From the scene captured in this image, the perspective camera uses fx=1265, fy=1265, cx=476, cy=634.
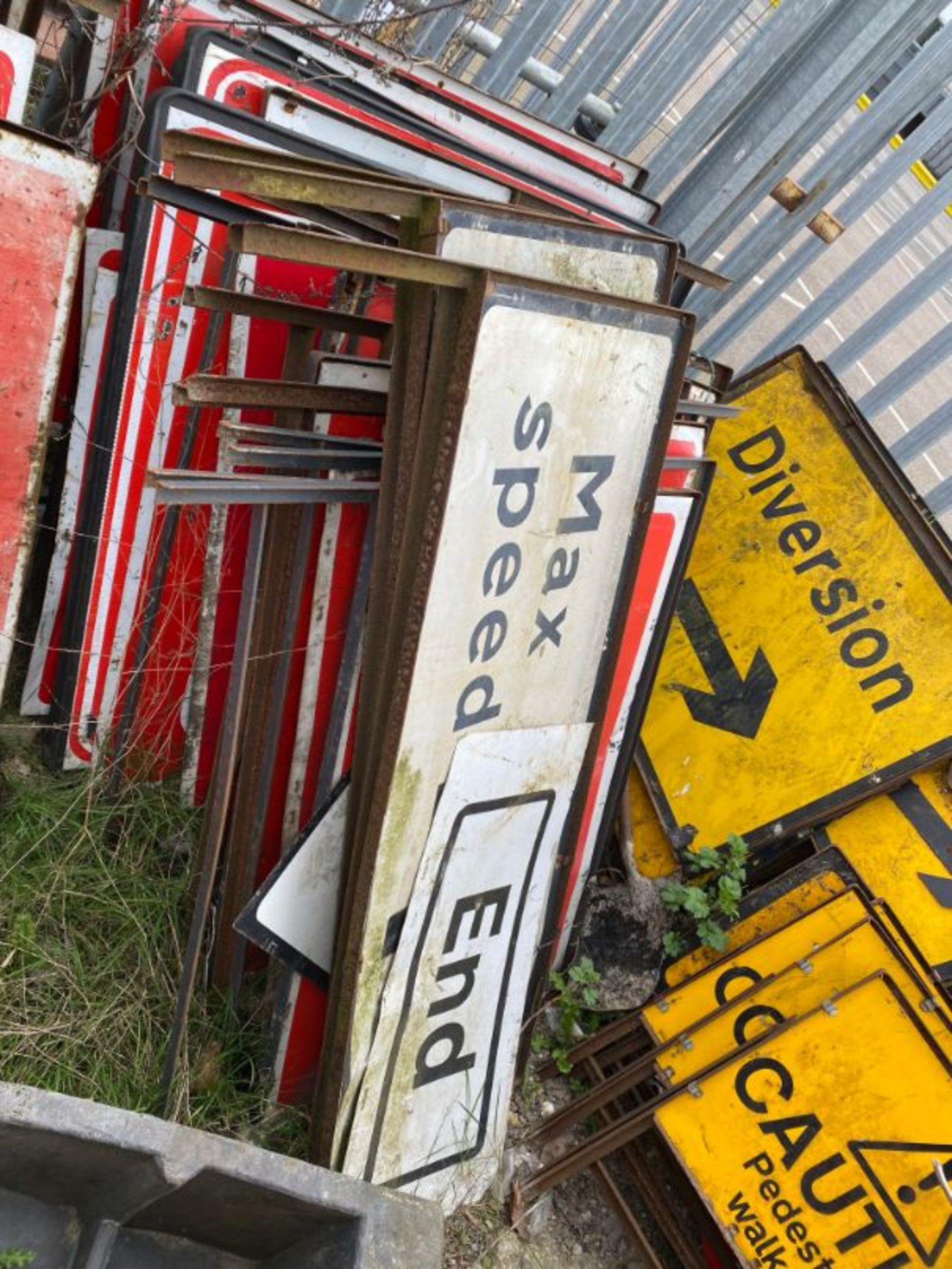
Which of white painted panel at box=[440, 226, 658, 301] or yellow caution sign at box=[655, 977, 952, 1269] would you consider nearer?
white painted panel at box=[440, 226, 658, 301]

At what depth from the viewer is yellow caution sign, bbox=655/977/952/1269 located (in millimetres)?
3006

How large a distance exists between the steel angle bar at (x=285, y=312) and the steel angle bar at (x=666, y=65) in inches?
70.0

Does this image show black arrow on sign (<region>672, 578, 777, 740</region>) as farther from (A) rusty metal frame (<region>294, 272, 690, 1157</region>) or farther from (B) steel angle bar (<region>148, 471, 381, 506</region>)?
(B) steel angle bar (<region>148, 471, 381, 506</region>)

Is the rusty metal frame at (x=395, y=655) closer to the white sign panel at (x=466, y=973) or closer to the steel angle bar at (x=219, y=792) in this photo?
the white sign panel at (x=466, y=973)

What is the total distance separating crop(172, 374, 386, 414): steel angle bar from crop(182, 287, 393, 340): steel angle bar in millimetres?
131

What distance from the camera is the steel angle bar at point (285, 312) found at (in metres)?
2.42

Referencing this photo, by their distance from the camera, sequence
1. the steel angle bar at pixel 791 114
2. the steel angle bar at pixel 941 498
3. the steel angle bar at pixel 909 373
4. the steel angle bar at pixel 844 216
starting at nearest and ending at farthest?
the steel angle bar at pixel 791 114, the steel angle bar at pixel 844 216, the steel angle bar at pixel 909 373, the steel angle bar at pixel 941 498

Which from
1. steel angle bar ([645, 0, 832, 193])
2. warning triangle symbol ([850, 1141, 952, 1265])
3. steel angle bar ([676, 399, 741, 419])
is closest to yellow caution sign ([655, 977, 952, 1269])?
warning triangle symbol ([850, 1141, 952, 1265])

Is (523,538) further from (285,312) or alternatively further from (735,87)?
(735,87)

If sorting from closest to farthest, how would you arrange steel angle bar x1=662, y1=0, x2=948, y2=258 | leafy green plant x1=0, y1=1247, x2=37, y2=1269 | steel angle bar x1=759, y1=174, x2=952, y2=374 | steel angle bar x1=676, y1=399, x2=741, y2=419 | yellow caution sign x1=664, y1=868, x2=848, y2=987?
leafy green plant x1=0, y1=1247, x2=37, y2=1269, steel angle bar x1=676, y1=399, x2=741, y2=419, yellow caution sign x1=664, y1=868, x2=848, y2=987, steel angle bar x1=662, y1=0, x2=948, y2=258, steel angle bar x1=759, y1=174, x2=952, y2=374

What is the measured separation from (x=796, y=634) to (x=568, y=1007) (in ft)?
4.08

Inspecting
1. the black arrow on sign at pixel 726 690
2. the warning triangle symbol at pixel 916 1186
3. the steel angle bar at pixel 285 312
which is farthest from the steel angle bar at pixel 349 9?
the warning triangle symbol at pixel 916 1186

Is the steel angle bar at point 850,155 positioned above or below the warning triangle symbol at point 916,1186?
above

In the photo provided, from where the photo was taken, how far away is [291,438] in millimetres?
2590
